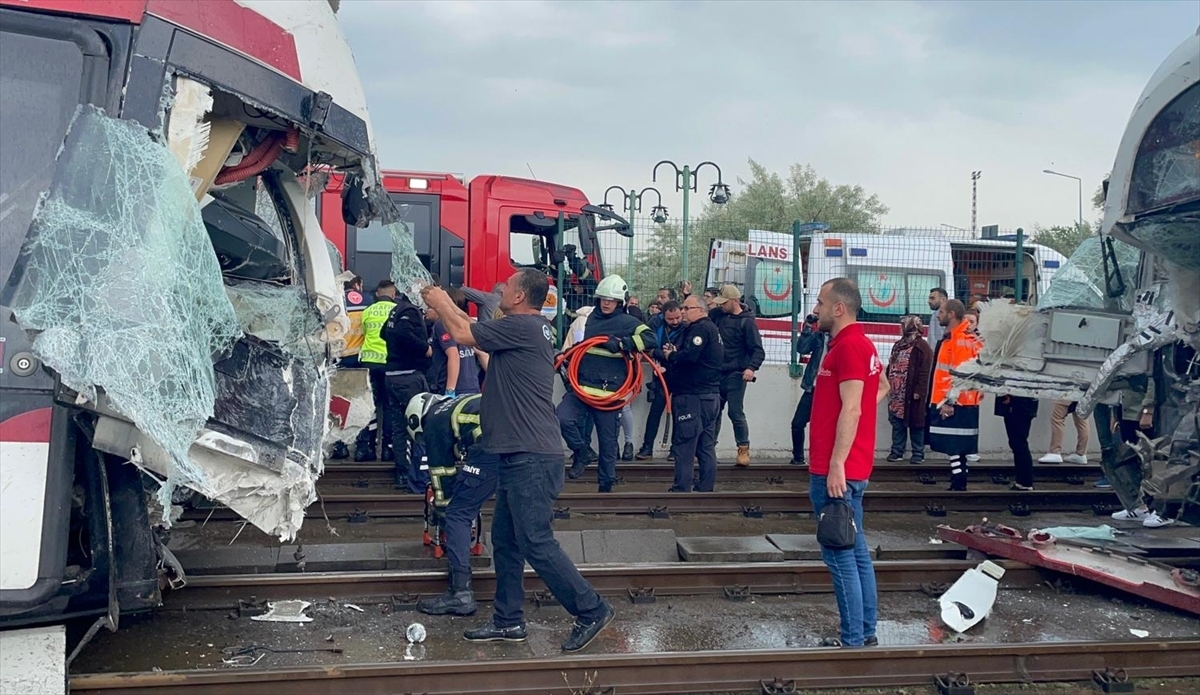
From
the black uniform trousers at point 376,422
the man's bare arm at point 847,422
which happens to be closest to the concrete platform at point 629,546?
the man's bare arm at point 847,422

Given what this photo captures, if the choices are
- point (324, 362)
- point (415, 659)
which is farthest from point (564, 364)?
point (415, 659)

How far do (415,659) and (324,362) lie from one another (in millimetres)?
1689

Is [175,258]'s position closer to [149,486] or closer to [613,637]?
[149,486]

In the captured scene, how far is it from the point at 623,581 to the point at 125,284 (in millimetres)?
3672

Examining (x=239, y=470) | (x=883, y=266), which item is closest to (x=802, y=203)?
(x=883, y=266)

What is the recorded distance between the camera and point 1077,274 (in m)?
8.41

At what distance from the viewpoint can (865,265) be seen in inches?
590

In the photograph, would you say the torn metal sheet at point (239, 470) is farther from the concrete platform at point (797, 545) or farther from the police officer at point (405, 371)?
the police officer at point (405, 371)

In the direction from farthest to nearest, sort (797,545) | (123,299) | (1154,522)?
1. (1154,522)
2. (797,545)
3. (123,299)

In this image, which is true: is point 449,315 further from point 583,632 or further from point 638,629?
point 638,629

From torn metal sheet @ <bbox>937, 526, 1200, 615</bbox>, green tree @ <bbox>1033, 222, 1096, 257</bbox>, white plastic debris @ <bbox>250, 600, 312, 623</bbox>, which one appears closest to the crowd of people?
white plastic debris @ <bbox>250, 600, 312, 623</bbox>

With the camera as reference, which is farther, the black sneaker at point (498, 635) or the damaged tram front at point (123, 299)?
the black sneaker at point (498, 635)

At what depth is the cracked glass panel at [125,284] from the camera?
367 centimetres

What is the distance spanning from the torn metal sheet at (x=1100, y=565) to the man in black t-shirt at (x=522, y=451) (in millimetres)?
3181
